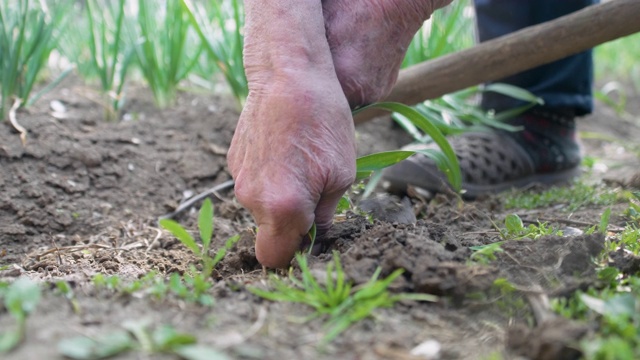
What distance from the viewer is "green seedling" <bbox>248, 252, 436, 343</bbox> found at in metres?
1.03

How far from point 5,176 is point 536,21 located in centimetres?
193

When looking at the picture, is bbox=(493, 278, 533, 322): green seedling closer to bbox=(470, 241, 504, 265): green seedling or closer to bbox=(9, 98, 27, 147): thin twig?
bbox=(470, 241, 504, 265): green seedling

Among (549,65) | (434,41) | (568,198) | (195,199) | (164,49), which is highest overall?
(164,49)

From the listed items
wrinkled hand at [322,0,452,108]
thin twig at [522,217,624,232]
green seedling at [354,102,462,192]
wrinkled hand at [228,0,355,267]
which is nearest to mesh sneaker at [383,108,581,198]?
green seedling at [354,102,462,192]

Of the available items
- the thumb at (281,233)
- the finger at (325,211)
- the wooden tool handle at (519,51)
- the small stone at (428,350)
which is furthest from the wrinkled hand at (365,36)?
the small stone at (428,350)

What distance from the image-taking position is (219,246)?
71.7 inches

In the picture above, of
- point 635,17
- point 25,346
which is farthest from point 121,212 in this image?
point 635,17

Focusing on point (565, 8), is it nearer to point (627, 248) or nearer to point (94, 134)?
point (627, 248)

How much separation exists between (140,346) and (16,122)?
1.58 m

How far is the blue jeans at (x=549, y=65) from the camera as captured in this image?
8.06 ft

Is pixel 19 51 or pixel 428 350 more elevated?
pixel 19 51

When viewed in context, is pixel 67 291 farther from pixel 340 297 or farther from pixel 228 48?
pixel 228 48

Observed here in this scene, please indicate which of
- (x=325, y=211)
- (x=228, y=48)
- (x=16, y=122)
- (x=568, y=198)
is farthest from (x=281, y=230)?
(x=228, y=48)

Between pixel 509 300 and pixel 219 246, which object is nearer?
pixel 509 300
